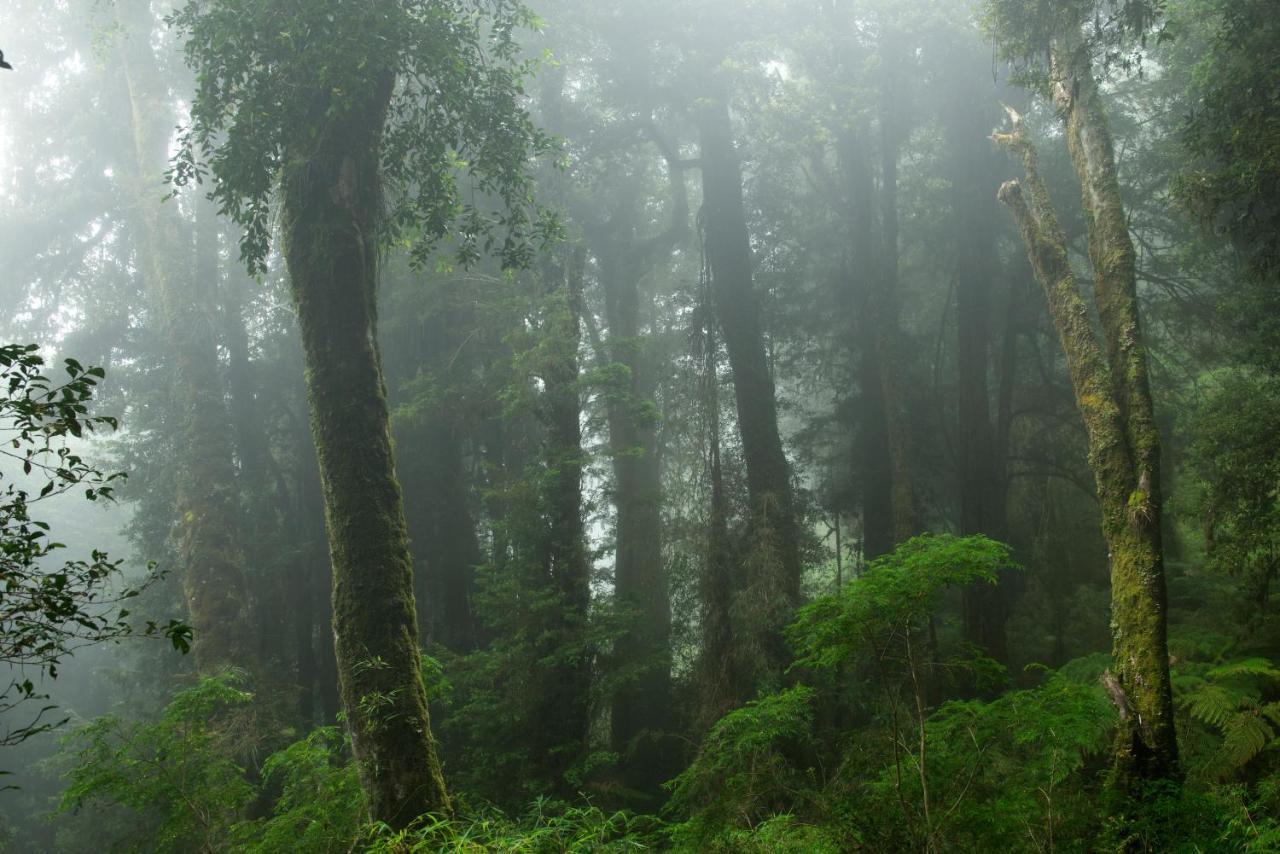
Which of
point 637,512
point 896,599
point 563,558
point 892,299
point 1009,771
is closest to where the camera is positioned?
point 896,599

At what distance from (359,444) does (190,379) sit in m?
12.7

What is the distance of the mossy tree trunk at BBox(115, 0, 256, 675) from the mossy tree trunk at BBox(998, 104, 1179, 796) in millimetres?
13731

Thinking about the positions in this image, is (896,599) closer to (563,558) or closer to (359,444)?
(359,444)

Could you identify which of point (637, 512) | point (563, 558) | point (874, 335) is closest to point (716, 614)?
point (563, 558)

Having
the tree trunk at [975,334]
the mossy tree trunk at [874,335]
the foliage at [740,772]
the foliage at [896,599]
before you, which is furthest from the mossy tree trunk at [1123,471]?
the mossy tree trunk at [874,335]

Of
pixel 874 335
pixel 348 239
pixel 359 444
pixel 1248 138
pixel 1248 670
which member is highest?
pixel 874 335

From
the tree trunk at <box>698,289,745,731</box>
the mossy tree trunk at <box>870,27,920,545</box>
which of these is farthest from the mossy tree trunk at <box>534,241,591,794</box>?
the mossy tree trunk at <box>870,27,920,545</box>

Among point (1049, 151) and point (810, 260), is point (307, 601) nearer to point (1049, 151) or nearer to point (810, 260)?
point (810, 260)

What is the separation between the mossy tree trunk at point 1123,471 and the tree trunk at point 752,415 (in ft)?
16.3

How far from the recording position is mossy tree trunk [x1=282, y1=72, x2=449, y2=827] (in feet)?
21.2

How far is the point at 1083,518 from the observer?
56.4 feet

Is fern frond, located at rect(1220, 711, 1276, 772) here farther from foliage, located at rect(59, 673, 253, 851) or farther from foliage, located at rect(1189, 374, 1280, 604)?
foliage, located at rect(59, 673, 253, 851)

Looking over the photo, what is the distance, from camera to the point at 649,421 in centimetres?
1305

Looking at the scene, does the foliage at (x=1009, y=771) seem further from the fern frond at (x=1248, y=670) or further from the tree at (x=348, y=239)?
the tree at (x=348, y=239)
